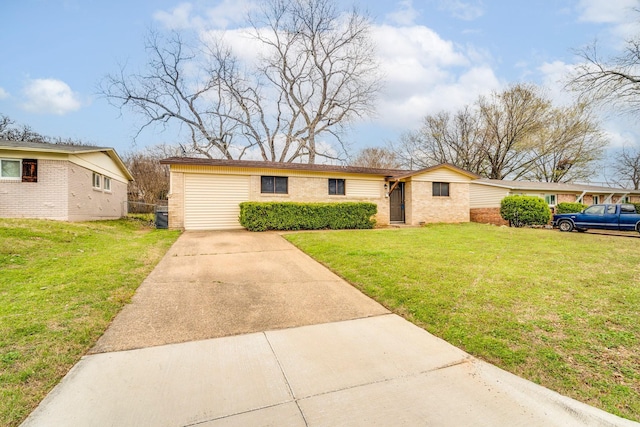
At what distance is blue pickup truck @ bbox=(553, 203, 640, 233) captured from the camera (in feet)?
40.3

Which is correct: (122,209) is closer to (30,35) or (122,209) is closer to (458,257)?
(30,35)

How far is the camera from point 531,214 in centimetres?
1573

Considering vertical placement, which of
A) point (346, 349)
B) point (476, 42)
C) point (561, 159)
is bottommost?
point (346, 349)

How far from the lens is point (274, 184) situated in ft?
46.6

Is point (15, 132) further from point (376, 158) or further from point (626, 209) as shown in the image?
point (626, 209)

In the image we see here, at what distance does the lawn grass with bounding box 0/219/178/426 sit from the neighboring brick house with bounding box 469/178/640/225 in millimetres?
18187

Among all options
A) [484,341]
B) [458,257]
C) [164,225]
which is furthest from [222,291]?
[164,225]

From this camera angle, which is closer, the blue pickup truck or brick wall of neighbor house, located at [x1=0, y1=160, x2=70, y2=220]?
brick wall of neighbor house, located at [x1=0, y1=160, x2=70, y2=220]

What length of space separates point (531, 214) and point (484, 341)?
1621 centimetres

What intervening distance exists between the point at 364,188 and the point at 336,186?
5.63 feet

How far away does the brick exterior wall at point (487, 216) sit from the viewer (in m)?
A: 17.5

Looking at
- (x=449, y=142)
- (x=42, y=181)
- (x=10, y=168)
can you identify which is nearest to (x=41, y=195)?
(x=42, y=181)

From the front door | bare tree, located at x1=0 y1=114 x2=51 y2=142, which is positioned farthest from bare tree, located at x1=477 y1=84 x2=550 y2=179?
→ bare tree, located at x1=0 y1=114 x2=51 y2=142

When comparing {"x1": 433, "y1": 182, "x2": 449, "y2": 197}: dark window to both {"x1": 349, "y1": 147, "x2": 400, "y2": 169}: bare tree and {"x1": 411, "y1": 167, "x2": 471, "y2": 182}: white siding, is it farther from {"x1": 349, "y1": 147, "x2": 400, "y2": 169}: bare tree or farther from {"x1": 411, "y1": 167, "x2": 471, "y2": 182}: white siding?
{"x1": 349, "y1": 147, "x2": 400, "y2": 169}: bare tree
